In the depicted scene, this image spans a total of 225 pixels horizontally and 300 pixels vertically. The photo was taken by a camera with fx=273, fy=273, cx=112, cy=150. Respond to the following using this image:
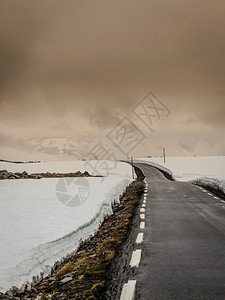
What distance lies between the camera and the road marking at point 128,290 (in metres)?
3.64

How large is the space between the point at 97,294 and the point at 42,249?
73.3 inches

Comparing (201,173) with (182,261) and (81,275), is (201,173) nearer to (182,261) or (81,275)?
(182,261)

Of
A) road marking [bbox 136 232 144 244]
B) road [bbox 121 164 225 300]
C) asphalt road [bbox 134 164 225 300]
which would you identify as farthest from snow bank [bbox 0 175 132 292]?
asphalt road [bbox 134 164 225 300]

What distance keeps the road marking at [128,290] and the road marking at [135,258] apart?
2.57 ft

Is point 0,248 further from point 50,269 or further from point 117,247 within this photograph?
point 117,247

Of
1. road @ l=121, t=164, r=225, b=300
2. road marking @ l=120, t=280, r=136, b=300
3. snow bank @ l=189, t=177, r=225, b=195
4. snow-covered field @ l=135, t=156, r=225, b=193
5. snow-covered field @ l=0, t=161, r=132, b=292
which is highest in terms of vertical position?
snow-covered field @ l=135, t=156, r=225, b=193

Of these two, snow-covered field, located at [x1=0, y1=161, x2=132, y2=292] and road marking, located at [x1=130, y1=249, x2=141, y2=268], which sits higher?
snow-covered field, located at [x1=0, y1=161, x2=132, y2=292]

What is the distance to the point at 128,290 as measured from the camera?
3.87 m

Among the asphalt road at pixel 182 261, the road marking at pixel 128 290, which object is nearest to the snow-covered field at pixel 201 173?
the asphalt road at pixel 182 261

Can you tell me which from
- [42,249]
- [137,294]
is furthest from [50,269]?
[137,294]

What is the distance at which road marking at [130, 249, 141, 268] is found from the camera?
4.99 metres

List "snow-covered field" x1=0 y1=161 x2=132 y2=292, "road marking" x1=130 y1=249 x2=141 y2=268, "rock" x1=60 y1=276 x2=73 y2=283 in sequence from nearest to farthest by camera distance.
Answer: "snow-covered field" x1=0 y1=161 x2=132 y2=292
"rock" x1=60 y1=276 x2=73 y2=283
"road marking" x1=130 y1=249 x2=141 y2=268

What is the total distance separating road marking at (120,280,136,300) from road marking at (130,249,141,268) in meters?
0.78

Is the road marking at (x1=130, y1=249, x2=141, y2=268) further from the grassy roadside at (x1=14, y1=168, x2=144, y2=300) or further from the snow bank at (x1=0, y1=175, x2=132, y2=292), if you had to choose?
the snow bank at (x1=0, y1=175, x2=132, y2=292)
